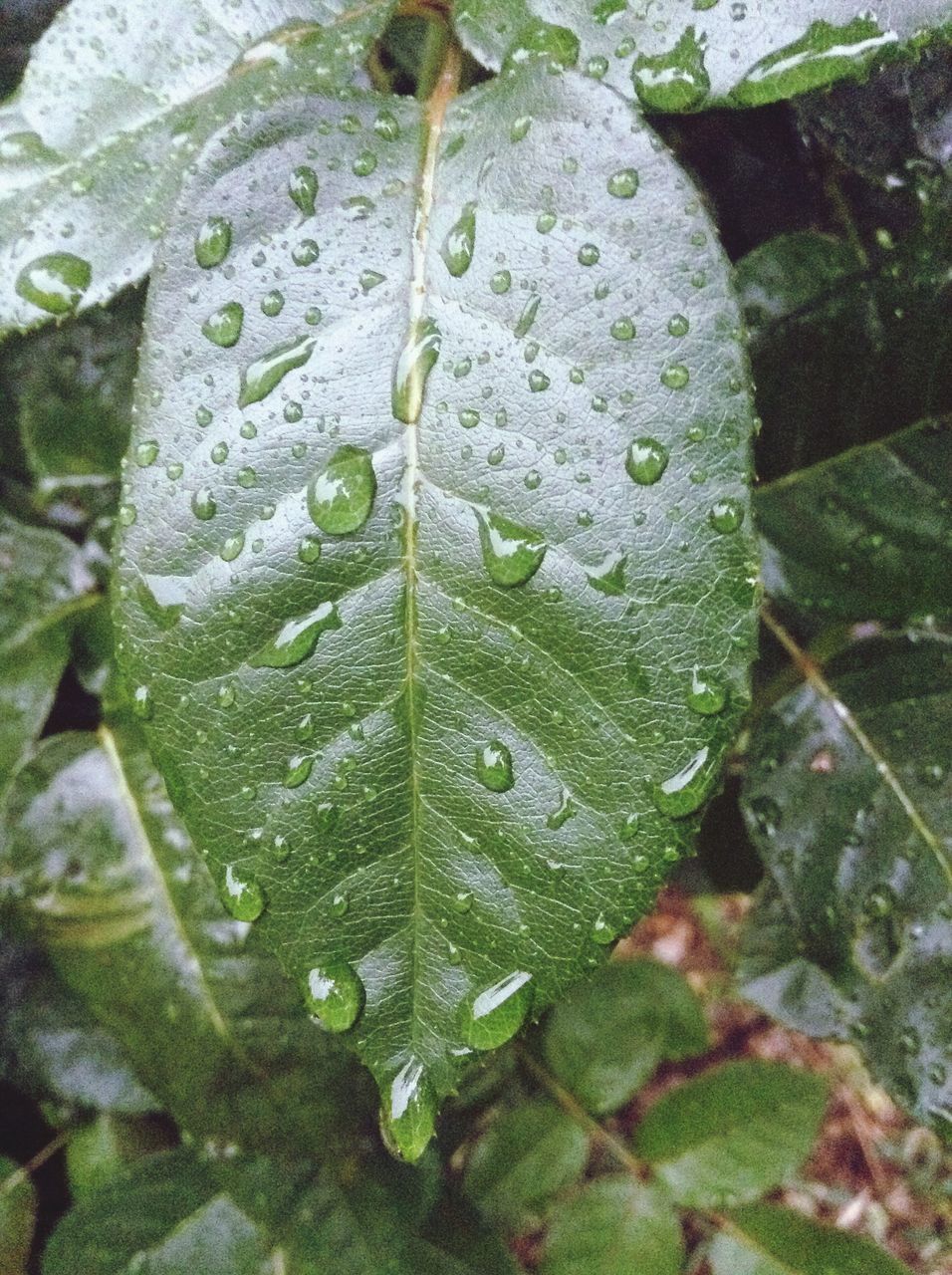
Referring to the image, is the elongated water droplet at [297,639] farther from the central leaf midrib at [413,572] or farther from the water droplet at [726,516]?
the water droplet at [726,516]

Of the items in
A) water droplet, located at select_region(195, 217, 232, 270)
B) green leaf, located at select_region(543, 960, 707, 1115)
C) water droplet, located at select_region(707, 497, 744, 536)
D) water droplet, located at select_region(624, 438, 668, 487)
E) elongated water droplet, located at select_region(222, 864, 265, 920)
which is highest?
water droplet, located at select_region(195, 217, 232, 270)

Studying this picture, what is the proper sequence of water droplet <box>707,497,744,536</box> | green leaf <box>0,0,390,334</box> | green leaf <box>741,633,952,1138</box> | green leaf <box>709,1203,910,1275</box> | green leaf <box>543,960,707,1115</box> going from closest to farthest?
water droplet <box>707,497,744,536</box> → green leaf <box>0,0,390,334</box> → green leaf <box>741,633,952,1138</box> → green leaf <box>709,1203,910,1275</box> → green leaf <box>543,960,707,1115</box>

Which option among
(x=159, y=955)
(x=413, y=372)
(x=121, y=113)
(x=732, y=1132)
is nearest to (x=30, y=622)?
(x=159, y=955)

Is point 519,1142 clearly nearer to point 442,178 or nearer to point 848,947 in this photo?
point 848,947

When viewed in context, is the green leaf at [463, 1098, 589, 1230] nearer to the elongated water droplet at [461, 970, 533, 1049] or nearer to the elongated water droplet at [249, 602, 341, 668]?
the elongated water droplet at [461, 970, 533, 1049]

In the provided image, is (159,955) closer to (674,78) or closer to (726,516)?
(726,516)

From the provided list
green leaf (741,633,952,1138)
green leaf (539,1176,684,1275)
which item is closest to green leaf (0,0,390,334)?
green leaf (741,633,952,1138)

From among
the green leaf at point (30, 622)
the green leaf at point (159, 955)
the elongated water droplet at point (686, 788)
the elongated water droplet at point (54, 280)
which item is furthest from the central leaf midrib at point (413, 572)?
the green leaf at point (30, 622)
